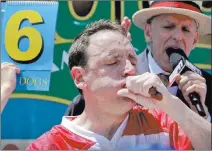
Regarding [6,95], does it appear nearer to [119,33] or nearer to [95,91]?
[95,91]

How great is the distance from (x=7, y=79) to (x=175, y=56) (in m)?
0.59

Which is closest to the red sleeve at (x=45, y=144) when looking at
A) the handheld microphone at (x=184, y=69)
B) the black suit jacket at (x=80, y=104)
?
the handheld microphone at (x=184, y=69)

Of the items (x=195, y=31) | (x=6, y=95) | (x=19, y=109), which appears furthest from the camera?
(x=19, y=109)

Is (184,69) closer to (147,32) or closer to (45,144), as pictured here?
(45,144)

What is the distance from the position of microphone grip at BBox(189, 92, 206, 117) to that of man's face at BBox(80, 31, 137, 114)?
0.57 ft

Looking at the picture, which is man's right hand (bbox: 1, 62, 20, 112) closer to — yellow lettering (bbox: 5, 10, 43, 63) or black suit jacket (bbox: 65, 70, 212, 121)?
yellow lettering (bbox: 5, 10, 43, 63)

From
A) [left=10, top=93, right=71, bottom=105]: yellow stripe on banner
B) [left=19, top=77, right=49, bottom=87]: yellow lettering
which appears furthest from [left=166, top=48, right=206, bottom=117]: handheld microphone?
[left=10, top=93, right=71, bottom=105]: yellow stripe on banner

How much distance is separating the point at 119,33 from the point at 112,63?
0.39 ft

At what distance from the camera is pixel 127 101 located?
1.36 meters

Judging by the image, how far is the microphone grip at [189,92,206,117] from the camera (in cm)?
133

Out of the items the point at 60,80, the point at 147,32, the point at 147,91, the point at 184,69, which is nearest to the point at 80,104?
the point at 60,80

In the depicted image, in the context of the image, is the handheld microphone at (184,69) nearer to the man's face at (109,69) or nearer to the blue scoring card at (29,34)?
the man's face at (109,69)

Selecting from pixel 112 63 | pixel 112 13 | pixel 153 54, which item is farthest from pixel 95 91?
pixel 112 13

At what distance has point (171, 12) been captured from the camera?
1.88 metres
